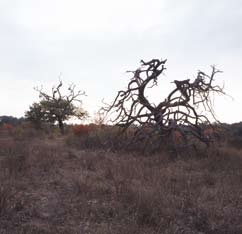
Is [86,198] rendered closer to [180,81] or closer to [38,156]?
[38,156]

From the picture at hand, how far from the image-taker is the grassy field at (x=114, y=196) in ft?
21.8

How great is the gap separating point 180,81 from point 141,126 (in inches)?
88.3

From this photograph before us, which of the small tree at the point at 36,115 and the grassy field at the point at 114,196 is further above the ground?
the small tree at the point at 36,115

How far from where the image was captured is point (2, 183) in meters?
8.27

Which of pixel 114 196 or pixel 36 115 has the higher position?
pixel 36 115

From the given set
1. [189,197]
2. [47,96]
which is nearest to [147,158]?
[189,197]

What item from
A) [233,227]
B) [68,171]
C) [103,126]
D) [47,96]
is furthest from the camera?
[47,96]

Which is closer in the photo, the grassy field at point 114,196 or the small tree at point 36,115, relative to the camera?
the grassy field at point 114,196

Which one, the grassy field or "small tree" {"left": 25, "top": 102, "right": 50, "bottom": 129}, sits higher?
"small tree" {"left": 25, "top": 102, "right": 50, "bottom": 129}

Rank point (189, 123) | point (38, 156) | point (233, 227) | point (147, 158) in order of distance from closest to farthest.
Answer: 1. point (233, 227)
2. point (38, 156)
3. point (147, 158)
4. point (189, 123)

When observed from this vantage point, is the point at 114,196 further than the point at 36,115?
No

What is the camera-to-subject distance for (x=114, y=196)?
8031 mm

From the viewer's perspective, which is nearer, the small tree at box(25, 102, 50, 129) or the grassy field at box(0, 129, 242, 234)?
the grassy field at box(0, 129, 242, 234)

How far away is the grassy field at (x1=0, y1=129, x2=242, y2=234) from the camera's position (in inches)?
262
